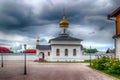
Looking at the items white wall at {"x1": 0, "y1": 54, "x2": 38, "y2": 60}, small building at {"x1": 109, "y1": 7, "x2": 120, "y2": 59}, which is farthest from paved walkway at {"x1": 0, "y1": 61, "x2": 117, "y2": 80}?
white wall at {"x1": 0, "y1": 54, "x2": 38, "y2": 60}

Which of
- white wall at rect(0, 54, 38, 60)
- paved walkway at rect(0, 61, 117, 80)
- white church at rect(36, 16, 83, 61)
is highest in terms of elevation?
white church at rect(36, 16, 83, 61)

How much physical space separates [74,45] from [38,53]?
10.7m

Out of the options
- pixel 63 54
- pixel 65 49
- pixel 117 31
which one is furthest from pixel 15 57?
pixel 117 31

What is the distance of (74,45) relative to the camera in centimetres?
6600

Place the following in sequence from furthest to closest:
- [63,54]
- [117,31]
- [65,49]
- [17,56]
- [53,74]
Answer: [17,56]
[65,49]
[63,54]
[117,31]
[53,74]

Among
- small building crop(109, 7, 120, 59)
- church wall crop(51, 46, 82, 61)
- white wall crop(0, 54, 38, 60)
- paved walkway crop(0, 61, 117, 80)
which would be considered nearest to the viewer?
paved walkway crop(0, 61, 117, 80)

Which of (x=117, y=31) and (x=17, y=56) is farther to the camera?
(x=17, y=56)

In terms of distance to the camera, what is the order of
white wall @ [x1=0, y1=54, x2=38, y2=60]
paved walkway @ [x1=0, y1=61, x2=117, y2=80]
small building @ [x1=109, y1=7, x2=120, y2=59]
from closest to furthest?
paved walkway @ [x1=0, y1=61, x2=117, y2=80]
small building @ [x1=109, y1=7, x2=120, y2=59]
white wall @ [x1=0, y1=54, x2=38, y2=60]

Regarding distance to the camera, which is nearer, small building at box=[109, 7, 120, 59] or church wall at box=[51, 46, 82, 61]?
small building at box=[109, 7, 120, 59]

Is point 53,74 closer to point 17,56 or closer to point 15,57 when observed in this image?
point 17,56

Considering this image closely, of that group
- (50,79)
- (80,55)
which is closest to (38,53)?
(80,55)

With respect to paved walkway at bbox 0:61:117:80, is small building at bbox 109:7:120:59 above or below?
above

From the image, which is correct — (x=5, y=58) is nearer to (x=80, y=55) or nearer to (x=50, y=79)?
(x=80, y=55)

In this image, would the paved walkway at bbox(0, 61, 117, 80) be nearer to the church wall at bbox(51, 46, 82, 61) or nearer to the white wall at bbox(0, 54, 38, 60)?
the church wall at bbox(51, 46, 82, 61)
